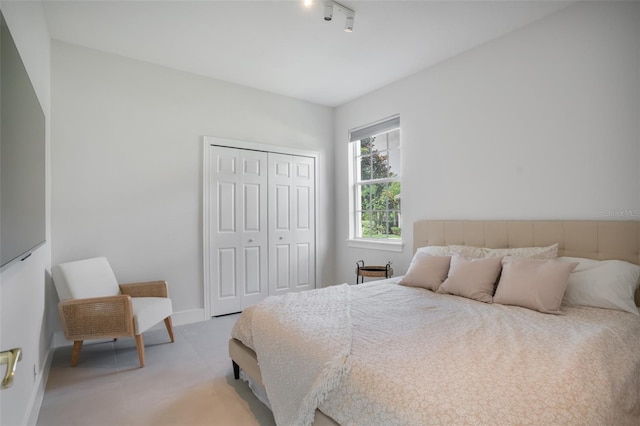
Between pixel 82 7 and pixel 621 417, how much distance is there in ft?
13.5

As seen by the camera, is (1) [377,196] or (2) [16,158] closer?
(2) [16,158]

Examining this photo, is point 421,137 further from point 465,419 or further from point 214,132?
point 465,419

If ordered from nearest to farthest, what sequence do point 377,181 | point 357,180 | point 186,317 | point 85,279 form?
1. point 85,279
2. point 186,317
3. point 377,181
4. point 357,180

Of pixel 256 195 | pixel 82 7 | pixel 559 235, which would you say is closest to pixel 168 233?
pixel 256 195

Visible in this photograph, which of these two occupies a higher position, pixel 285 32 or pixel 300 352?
pixel 285 32

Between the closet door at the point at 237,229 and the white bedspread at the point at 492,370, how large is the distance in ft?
7.59

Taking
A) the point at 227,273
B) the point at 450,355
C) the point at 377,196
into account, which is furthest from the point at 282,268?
the point at 450,355

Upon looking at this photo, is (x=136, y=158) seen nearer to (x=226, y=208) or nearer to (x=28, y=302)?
(x=226, y=208)

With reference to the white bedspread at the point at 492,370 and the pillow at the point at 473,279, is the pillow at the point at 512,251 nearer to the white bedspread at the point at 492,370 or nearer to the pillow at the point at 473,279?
the pillow at the point at 473,279

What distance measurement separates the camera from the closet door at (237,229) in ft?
12.6

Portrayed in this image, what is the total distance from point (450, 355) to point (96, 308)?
2.55m

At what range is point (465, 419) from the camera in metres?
1.03

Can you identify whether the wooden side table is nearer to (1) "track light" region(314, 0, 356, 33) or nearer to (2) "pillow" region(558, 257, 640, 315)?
(2) "pillow" region(558, 257, 640, 315)

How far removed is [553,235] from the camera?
2.56 m
